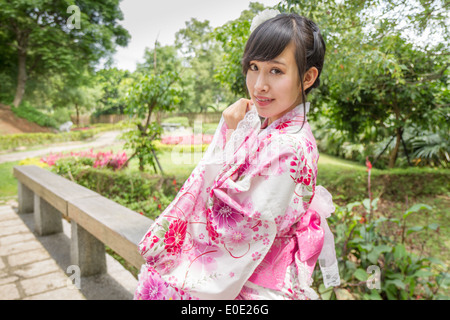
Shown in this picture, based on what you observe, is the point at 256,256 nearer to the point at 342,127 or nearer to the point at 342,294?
the point at 342,294

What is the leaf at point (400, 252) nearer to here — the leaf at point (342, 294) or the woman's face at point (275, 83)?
the leaf at point (342, 294)

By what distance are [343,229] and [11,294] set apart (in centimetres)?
277

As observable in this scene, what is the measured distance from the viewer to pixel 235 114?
1056 millimetres

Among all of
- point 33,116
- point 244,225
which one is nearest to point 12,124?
point 33,116

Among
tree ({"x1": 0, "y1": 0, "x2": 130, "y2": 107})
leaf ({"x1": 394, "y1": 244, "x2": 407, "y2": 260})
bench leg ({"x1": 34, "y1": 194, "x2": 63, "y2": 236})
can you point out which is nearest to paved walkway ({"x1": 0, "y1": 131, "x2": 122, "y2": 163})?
bench leg ({"x1": 34, "y1": 194, "x2": 63, "y2": 236})

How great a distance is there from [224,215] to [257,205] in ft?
0.36

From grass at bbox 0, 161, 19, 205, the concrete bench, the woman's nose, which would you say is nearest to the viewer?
the woman's nose

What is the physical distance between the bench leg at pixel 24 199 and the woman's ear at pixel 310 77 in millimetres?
4759

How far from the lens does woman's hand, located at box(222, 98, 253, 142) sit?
1.05 metres

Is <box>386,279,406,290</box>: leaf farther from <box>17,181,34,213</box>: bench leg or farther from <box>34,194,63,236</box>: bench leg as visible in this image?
<box>17,181,34,213</box>: bench leg
